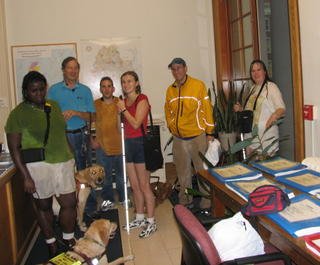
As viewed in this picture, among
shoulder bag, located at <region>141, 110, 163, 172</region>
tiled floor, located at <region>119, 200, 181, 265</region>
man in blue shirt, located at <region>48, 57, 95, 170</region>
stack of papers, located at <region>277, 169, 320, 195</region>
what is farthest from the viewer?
man in blue shirt, located at <region>48, 57, 95, 170</region>

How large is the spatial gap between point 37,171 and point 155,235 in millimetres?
1190

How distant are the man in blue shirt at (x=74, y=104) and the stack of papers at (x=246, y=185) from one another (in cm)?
191

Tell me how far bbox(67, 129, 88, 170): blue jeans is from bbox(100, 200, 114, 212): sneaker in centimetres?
54

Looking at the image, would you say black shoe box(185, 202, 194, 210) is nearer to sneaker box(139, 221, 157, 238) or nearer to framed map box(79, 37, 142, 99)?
sneaker box(139, 221, 157, 238)

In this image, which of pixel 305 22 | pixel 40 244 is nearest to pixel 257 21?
pixel 305 22

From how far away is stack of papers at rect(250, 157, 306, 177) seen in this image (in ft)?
6.79

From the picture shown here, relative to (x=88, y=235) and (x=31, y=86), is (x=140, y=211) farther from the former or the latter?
(x=31, y=86)

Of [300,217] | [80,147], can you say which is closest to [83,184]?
[80,147]

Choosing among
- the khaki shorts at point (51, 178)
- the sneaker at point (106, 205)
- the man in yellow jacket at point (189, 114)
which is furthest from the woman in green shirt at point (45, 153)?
the man in yellow jacket at point (189, 114)

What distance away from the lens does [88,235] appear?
2188mm

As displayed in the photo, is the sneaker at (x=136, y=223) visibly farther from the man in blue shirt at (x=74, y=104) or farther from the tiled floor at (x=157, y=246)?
the man in blue shirt at (x=74, y=104)

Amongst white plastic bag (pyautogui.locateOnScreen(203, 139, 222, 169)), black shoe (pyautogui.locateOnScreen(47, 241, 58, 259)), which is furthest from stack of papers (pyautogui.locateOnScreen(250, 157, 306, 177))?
black shoe (pyautogui.locateOnScreen(47, 241, 58, 259))

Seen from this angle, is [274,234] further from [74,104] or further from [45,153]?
[74,104]

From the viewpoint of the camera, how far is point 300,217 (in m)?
1.45
